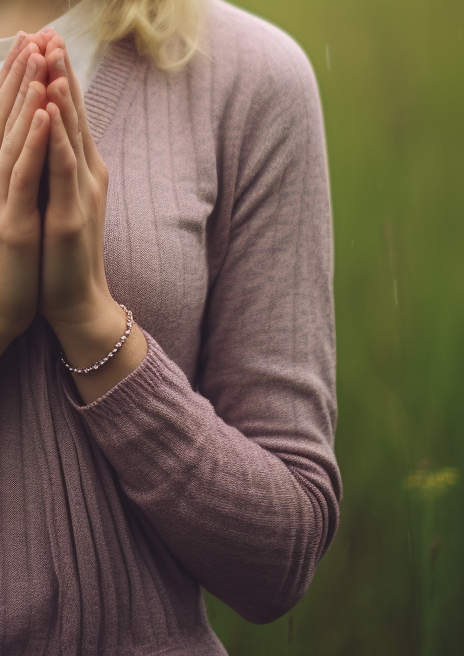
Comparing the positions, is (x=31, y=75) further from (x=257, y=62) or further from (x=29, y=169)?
(x=257, y=62)

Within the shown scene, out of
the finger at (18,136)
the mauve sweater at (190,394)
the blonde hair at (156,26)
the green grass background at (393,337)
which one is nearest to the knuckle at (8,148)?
the finger at (18,136)

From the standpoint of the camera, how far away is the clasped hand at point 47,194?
0.46 metres

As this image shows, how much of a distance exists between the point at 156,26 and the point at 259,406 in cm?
34

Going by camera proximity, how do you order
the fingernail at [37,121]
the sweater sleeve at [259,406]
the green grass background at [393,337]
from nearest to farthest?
the fingernail at [37,121], the sweater sleeve at [259,406], the green grass background at [393,337]

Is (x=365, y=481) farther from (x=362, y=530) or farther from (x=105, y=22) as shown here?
(x=105, y=22)

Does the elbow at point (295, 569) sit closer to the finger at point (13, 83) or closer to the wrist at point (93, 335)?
the wrist at point (93, 335)

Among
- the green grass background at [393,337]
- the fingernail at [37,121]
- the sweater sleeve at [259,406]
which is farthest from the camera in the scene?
the green grass background at [393,337]

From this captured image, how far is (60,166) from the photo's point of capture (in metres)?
0.46

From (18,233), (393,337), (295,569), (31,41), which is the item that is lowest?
(393,337)

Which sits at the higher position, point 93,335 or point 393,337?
→ point 93,335

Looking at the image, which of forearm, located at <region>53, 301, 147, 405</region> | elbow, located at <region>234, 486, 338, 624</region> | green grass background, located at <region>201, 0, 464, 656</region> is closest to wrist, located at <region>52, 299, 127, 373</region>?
forearm, located at <region>53, 301, 147, 405</region>

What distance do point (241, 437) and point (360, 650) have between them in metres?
0.71

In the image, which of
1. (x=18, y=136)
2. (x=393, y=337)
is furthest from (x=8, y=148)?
(x=393, y=337)

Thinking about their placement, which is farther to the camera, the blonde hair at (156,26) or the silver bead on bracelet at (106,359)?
the blonde hair at (156,26)
